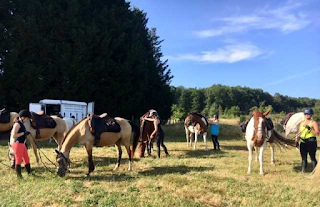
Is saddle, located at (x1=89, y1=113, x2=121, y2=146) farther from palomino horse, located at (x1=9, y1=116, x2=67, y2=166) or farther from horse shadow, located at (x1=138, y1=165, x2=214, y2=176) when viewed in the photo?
palomino horse, located at (x1=9, y1=116, x2=67, y2=166)

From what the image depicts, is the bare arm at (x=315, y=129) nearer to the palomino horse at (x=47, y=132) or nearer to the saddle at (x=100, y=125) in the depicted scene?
the saddle at (x=100, y=125)

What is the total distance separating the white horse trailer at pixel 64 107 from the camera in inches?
667

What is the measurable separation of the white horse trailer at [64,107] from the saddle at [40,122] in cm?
794

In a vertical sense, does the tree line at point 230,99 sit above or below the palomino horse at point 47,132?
above

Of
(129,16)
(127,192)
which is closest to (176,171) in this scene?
(127,192)

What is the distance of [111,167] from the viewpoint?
8.52m

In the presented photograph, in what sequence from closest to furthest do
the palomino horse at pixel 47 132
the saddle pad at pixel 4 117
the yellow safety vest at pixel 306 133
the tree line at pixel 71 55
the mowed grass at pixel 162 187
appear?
the mowed grass at pixel 162 187 → the yellow safety vest at pixel 306 133 → the palomino horse at pixel 47 132 → the saddle pad at pixel 4 117 → the tree line at pixel 71 55

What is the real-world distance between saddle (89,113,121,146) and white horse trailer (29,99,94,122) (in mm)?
10307

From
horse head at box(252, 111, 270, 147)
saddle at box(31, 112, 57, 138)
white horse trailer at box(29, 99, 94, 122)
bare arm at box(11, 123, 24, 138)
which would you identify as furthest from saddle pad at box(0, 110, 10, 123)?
horse head at box(252, 111, 270, 147)

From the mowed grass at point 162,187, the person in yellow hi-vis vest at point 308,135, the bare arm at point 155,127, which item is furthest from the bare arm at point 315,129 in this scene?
the bare arm at point 155,127

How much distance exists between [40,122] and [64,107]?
9.06m

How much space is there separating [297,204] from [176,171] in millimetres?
3538

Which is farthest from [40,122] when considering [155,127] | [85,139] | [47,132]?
[155,127]

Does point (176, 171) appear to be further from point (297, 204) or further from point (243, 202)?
point (297, 204)
